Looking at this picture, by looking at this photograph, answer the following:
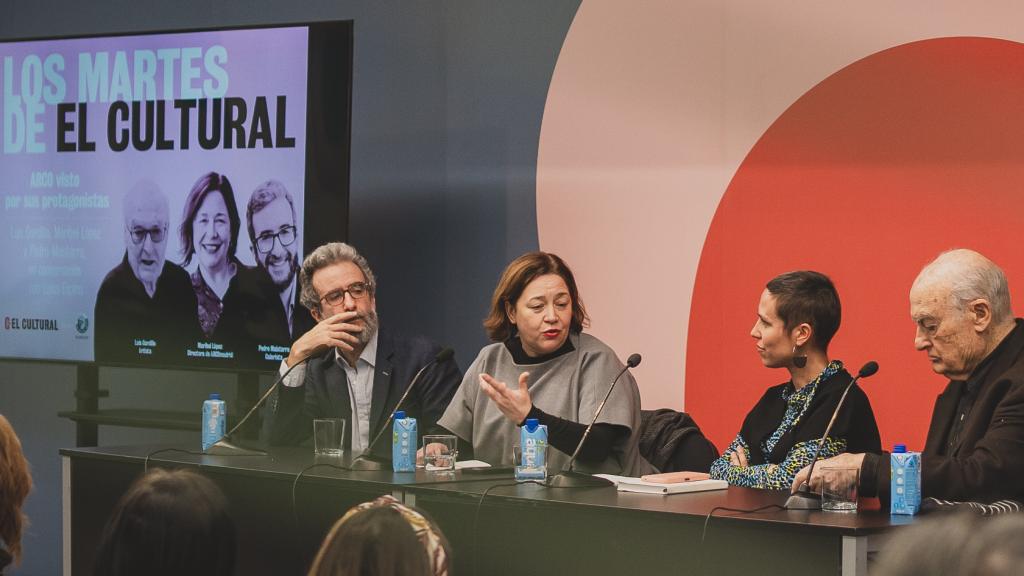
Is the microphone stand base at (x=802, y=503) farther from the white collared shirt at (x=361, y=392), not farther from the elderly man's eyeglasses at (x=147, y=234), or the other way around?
the elderly man's eyeglasses at (x=147, y=234)

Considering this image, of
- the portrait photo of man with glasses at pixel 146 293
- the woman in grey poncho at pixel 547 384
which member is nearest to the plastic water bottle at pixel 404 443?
the woman in grey poncho at pixel 547 384

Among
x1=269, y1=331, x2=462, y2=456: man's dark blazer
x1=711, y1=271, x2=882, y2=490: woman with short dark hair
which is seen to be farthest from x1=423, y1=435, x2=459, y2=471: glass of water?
x1=711, y1=271, x2=882, y2=490: woman with short dark hair

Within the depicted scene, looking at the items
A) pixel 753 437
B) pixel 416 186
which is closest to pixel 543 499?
pixel 753 437

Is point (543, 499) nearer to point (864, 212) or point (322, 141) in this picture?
point (864, 212)

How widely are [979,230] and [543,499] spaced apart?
6.06 ft

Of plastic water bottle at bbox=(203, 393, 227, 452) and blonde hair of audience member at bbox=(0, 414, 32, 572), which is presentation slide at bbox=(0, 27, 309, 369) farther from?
blonde hair of audience member at bbox=(0, 414, 32, 572)

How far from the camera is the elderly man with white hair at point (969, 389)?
9.42 ft

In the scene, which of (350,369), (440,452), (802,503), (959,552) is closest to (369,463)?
(440,452)

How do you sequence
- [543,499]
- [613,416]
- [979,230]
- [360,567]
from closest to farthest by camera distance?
[360,567] → [543,499] → [613,416] → [979,230]

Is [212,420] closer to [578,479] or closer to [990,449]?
[578,479]

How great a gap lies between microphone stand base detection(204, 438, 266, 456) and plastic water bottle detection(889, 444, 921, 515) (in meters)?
2.02

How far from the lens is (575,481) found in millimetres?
3320

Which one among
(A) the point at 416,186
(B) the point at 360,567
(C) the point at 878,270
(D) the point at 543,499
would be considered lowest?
(D) the point at 543,499

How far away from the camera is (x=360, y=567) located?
1.38 m
